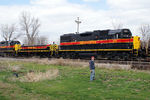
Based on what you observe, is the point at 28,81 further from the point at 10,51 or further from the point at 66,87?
the point at 10,51

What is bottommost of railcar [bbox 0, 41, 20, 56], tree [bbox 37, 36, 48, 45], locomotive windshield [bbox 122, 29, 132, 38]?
railcar [bbox 0, 41, 20, 56]

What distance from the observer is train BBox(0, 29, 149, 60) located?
62.0 feet

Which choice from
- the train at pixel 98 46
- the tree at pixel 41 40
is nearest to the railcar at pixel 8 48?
the train at pixel 98 46

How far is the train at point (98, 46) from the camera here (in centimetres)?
1891

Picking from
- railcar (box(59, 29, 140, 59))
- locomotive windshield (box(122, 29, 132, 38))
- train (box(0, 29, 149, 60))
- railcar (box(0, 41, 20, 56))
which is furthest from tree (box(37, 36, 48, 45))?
locomotive windshield (box(122, 29, 132, 38))

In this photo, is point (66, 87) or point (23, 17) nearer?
point (66, 87)

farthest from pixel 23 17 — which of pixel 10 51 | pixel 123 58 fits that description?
pixel 123 58

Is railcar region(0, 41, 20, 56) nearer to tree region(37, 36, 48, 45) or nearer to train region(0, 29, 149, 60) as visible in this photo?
train region(0, 29, 149, 60)

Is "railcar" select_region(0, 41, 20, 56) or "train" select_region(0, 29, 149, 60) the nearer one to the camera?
"train" select_region(0, 29, 149, 60)

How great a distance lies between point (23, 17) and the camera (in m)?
59.5

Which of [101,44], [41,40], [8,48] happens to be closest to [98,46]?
[101,44]

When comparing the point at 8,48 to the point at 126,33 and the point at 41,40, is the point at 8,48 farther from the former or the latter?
the point at 41,40

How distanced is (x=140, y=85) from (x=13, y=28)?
220 feet

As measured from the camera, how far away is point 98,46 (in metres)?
21.4
